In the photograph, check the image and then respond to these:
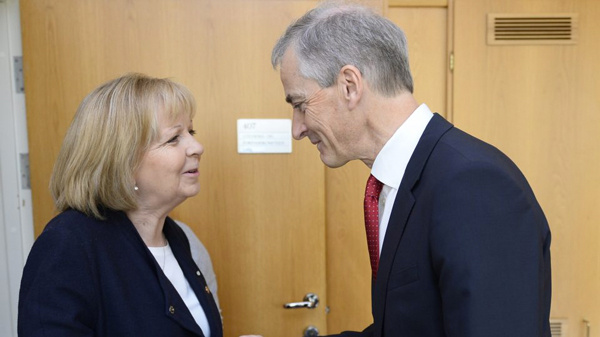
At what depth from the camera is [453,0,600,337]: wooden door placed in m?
2.24

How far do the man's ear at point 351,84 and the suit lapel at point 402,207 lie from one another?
6.4 inches

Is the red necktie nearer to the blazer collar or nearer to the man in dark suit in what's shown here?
the man in dark suit

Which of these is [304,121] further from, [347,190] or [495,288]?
[347,190]

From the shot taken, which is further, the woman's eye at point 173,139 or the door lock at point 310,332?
the door lock at point 310,332

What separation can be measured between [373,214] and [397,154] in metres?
0.15

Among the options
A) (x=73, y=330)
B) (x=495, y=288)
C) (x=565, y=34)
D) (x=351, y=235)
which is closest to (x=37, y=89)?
(x=73, y=330)

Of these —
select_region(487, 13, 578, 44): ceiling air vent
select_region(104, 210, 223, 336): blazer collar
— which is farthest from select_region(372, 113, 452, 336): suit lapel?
select_region(487, 13, 578, 44): ceiling air vent

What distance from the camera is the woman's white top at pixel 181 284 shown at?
4.79ft

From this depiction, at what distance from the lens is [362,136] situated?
1168 millimetres

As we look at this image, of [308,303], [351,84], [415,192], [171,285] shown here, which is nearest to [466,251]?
[415,192]

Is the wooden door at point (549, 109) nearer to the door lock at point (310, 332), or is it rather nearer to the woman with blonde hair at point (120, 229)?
the door lock at point (310, 332)

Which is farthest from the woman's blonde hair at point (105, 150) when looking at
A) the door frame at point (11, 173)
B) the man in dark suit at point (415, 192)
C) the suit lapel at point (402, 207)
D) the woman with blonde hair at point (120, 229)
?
the door frame at point (11, 173)

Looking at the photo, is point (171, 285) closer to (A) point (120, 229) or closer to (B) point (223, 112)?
(A) point (120, 229)

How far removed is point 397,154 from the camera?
1.12 metres
